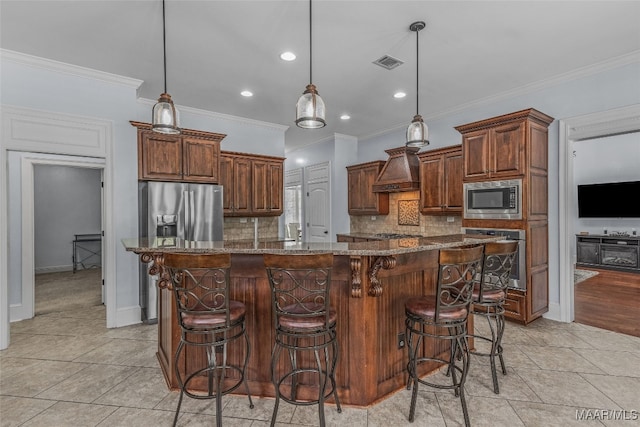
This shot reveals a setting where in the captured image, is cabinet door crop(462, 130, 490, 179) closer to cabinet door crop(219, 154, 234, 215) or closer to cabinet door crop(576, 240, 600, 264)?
cabinet door crop(219, 154, 234, 215)

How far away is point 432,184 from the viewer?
5102 millimetres

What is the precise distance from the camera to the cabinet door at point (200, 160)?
4406 mm

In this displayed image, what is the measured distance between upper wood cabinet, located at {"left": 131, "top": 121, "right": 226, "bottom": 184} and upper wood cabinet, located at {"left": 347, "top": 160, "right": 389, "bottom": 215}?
2833 mm

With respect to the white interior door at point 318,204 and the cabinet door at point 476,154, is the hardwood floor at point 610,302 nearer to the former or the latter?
the cabinet door at point 476,154

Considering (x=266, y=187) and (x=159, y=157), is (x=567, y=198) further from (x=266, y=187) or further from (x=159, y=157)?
(x=159, y=157)

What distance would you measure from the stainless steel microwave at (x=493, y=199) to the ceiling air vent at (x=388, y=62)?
1.80m

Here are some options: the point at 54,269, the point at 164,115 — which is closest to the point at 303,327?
the point at 164,115

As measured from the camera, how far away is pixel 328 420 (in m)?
2.12

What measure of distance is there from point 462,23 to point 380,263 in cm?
227

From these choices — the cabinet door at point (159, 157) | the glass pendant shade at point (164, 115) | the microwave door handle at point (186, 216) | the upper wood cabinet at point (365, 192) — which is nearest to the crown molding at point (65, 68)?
the cabinet door at point (159, 157)

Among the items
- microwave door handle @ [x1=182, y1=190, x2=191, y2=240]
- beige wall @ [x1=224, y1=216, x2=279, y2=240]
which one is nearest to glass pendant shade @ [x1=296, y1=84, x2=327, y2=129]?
microwave door handle @ [x1=182, y1=190, x2=191, y2=240]

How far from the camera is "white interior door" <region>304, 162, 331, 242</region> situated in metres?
6.90

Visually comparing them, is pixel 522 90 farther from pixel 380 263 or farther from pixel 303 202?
pixel 303 202

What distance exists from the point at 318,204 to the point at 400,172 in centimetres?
222
